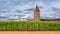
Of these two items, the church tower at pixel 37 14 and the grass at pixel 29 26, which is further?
the church tower at pixel 37 14

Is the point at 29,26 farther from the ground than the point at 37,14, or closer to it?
closer to it

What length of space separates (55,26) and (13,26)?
1776 mm

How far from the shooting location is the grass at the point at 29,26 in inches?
198

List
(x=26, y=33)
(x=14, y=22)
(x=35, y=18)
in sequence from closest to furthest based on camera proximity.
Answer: (x=26, y=33) < (x=14, y=22) < (x=35, y=18)

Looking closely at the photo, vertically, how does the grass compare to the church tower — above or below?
below

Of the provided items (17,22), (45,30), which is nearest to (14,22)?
(17,22)

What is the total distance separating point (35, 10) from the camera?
19.1 feet

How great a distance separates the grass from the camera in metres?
5.04

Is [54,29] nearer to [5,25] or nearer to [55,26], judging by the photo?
[55,26]

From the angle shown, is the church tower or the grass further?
the church tower

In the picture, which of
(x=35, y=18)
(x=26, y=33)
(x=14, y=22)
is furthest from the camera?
(x=35, y=18)

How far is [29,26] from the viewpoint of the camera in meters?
5.11

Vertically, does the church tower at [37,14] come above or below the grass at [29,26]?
above

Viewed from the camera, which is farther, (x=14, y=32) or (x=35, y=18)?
(x=35, y=18)
